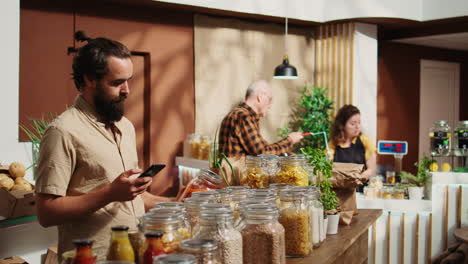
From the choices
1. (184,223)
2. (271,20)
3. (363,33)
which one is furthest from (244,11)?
(184,223)

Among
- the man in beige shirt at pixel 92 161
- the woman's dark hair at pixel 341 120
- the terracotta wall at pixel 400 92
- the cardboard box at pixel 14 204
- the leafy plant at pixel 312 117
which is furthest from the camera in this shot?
the terracotta wall at pixel 400 92

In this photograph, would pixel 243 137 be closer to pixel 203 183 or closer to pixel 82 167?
pixel 203 183

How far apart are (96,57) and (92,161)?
39cm

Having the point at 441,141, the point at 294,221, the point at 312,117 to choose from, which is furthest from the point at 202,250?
the point at 312,117

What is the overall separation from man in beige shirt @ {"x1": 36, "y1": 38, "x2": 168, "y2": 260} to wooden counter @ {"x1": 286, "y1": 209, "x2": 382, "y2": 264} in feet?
2.16

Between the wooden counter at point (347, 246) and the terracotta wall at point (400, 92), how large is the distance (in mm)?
5343

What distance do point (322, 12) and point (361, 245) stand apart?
494cm

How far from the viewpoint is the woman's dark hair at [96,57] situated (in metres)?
2.07

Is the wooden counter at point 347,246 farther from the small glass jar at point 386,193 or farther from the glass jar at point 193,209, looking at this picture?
the small glass jar at point 386,193

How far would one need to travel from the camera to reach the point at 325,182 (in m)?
2.49

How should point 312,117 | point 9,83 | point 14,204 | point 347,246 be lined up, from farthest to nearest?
1. point 312,117
2. point 9,83
3. point 14,204
4. point 347,246

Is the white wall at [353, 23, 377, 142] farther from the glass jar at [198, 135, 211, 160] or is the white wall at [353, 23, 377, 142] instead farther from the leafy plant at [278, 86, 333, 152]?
the glass jar at [198, 135, 211, 160]

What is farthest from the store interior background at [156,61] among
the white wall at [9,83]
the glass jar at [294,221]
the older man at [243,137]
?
the glass jar at [294,221]

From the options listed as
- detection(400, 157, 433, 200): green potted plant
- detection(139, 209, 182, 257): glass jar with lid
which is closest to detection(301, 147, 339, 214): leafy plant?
detection(139, 209, 182, 257): glass jar with lid
